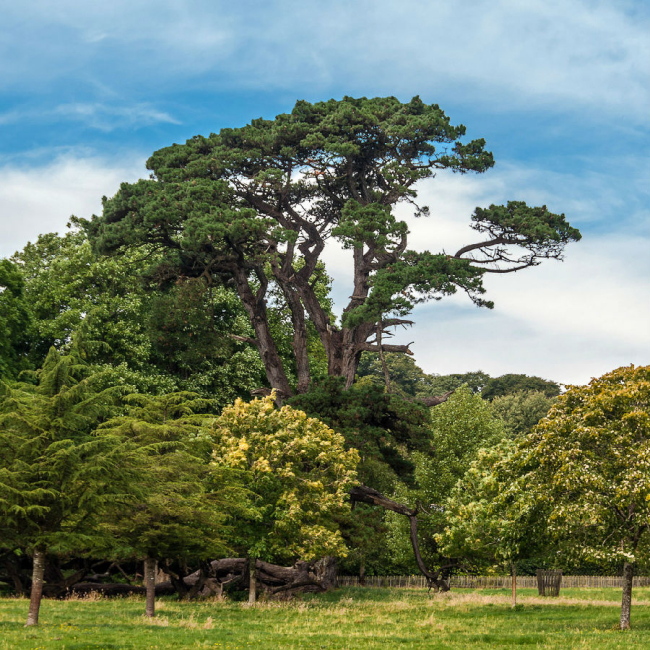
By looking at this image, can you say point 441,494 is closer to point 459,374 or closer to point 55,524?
point 55,524

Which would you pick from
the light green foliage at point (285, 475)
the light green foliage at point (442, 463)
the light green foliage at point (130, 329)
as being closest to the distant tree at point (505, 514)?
the light green foliage at point (285, 475)

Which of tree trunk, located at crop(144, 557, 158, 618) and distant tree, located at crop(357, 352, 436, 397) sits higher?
distant tree, located at crop(357, 352, 436, 397)

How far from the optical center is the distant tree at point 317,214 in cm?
3562

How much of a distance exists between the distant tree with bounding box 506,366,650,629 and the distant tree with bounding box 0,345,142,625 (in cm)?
1260

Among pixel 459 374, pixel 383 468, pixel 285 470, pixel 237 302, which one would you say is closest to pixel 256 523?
pixel 285 470

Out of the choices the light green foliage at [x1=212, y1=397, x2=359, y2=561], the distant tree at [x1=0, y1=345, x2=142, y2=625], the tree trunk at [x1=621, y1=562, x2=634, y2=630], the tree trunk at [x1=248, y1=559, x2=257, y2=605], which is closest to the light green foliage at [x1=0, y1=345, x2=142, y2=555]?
the distant tree at [x1=0, y1=345, x2=142, y2=625]

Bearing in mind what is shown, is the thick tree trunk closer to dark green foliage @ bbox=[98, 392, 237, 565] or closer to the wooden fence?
dark green foliage @ bbox=[98, 392, 237, 565]

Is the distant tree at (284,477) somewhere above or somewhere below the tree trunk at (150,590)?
above

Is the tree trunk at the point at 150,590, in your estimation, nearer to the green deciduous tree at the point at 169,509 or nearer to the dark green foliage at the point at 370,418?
the green deciduous tree at the point at 169,509

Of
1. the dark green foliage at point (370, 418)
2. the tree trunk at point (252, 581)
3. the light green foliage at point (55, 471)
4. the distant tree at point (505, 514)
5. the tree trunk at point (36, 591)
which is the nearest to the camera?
the light green foliage at point (55, 471)

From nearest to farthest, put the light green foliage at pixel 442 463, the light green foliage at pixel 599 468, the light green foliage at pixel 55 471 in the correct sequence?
the light green foliage at pixel 55 471 → the light green foliage at pixel 599 468 → the light green foliage at pixel 442 463

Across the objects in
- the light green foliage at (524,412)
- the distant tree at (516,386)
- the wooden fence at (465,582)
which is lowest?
the wooden fence at (465,582)

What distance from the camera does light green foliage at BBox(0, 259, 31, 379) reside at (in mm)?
42906

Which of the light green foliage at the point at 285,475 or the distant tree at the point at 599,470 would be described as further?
the light green foliage at the point at 285,475
